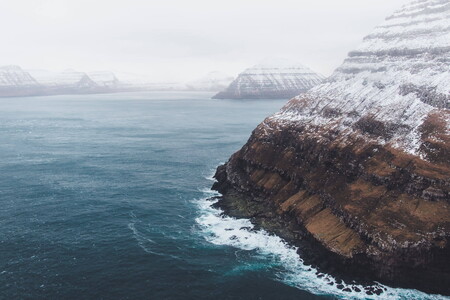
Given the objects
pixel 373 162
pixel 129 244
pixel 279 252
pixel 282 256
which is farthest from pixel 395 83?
pixel 129 244

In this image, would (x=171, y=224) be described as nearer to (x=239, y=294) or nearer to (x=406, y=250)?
(x=239, y=294)

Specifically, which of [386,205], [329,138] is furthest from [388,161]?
[329,138]

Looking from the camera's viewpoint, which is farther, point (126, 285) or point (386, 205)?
point (386, 205)

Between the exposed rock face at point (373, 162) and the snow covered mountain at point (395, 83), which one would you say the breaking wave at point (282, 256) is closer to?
the exposed rock face at point (373, 162)

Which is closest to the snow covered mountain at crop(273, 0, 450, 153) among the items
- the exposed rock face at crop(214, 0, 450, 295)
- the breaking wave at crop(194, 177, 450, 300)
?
the exposed rock face at crop(214, 0, 450, 295)

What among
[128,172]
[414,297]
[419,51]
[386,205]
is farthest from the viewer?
[128,172]

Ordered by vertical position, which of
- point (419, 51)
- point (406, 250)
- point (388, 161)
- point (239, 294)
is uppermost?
point (419, 51)

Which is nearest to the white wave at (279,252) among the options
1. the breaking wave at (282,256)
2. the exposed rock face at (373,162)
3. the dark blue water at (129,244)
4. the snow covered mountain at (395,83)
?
the breaking wave at (282,256)

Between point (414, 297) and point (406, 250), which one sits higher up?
point (406, 250)
